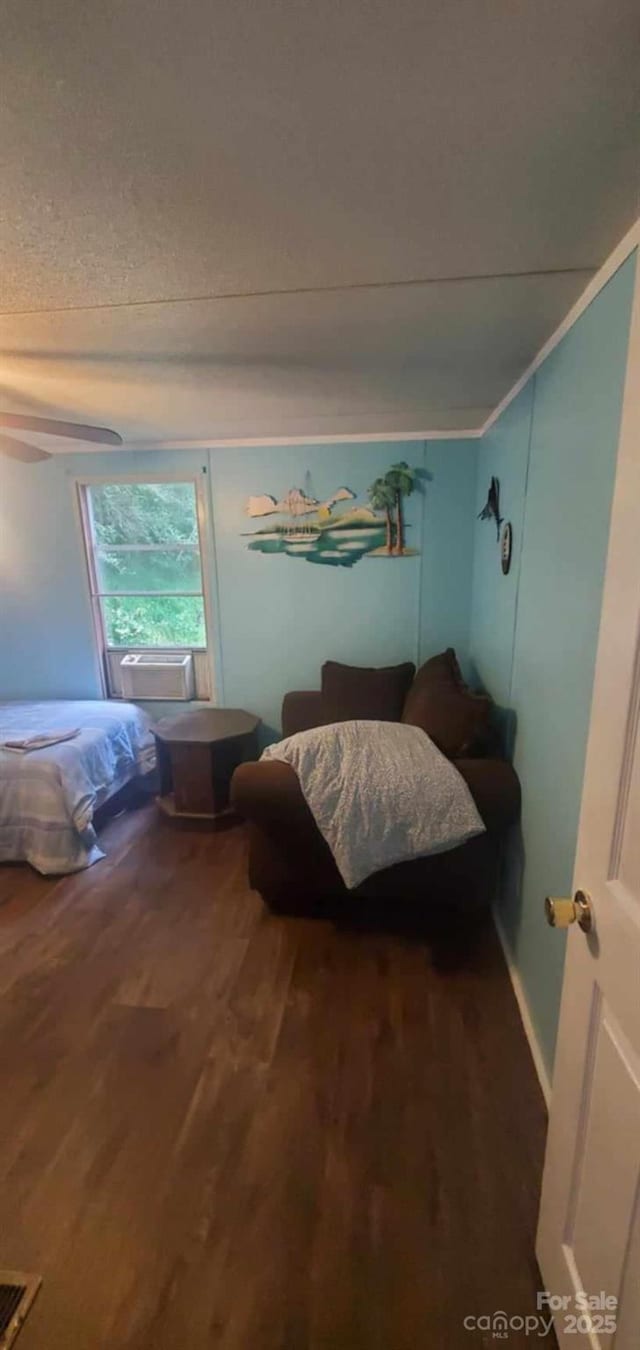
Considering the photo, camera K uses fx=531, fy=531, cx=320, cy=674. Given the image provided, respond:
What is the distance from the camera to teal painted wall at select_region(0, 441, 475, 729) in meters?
3.35

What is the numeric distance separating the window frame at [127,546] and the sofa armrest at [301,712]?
2.29ft

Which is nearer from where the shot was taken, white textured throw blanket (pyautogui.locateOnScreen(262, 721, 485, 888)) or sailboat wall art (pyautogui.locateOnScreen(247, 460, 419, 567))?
white textured throw blanket (pyautogui.locateOnScreen(262, 721, 485, 888))

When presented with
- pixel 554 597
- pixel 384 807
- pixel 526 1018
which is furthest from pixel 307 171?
pixel 526 1018

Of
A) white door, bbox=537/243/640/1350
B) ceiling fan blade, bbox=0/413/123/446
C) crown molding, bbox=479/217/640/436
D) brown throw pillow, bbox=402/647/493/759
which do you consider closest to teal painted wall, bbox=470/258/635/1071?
crown molding, bbox=479/217/640/436

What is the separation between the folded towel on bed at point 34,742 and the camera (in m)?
2.78

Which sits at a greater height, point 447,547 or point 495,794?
→ point 447,547

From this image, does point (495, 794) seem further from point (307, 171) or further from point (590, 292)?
point (307, 171)

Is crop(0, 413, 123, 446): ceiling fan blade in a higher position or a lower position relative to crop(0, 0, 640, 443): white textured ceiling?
lower

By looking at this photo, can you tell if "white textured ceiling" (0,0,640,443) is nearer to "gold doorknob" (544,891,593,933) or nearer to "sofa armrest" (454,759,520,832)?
"gold doorknob" (544,891,593,933)

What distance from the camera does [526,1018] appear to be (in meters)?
1.79

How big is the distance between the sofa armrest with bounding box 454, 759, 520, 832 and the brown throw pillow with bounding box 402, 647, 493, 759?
178 mm

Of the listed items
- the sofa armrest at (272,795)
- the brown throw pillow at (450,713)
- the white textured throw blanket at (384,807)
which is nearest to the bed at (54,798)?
the sofa armrest at (272,795)

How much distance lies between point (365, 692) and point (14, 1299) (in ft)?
8.33

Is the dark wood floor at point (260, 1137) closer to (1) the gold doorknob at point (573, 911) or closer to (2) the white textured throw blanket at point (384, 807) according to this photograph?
(2) the white textured throw blanket at point (384, 807)
